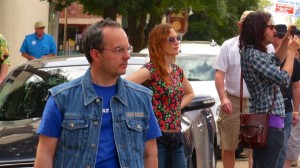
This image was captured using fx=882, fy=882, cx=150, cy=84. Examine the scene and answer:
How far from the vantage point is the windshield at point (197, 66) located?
14.3m

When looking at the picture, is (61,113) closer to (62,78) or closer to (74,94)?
(74,94)

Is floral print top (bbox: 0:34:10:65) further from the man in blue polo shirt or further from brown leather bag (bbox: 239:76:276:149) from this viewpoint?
brown leather bag (bbox: 239:76:276:149)

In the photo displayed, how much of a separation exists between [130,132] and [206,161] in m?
4.10

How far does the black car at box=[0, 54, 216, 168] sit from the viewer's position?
280 inches

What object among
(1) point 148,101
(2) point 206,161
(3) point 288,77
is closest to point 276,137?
(3) point 288,77

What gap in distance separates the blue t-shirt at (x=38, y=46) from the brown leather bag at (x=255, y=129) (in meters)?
9.12

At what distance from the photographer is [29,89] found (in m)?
7.66

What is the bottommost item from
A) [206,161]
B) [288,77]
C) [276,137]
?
[206,161]

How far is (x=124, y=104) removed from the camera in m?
4.23

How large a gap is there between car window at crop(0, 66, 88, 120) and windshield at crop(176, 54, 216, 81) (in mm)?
6329

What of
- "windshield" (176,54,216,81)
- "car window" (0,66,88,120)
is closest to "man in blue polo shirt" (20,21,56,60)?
"windshield" (176,54,216,81)

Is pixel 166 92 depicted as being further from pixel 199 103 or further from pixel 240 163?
pixel 240 163

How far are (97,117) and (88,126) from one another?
61 millimetres

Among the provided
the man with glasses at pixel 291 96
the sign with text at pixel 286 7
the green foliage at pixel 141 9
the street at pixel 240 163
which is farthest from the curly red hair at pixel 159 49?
the sign with text at pixel 286 7
